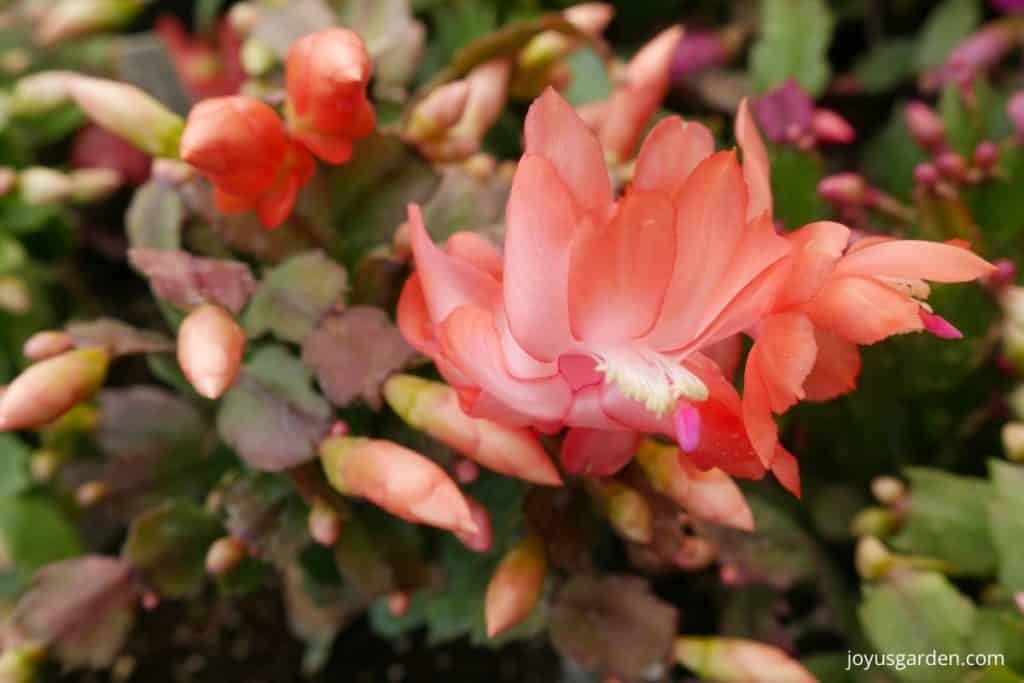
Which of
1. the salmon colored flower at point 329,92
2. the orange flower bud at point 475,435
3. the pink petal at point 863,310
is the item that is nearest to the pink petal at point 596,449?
the orange flower bud at point 475,435

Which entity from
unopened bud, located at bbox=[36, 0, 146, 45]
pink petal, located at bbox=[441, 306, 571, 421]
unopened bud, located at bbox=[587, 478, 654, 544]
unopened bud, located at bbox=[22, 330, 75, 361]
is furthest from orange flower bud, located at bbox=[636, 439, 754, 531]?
unopened bud, located at bbox=[36, 0, 146, 45]

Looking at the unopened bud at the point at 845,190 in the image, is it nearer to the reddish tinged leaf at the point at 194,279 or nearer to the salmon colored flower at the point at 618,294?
the salmon colored flower at the point at 618,294

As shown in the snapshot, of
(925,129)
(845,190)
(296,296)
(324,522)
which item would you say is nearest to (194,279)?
(296,296)

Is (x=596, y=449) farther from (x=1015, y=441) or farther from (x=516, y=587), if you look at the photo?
(x=1015, y=441)

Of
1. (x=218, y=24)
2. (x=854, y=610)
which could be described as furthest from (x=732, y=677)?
(x=218, y=24)

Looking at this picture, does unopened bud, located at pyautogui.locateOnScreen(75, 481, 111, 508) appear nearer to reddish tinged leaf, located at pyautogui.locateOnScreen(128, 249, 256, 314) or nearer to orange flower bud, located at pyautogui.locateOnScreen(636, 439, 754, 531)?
reddish tinged leaf, located at pyautogui.locateOnScreen(128, 249, 256, 314)

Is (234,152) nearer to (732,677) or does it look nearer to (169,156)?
(169,156)
